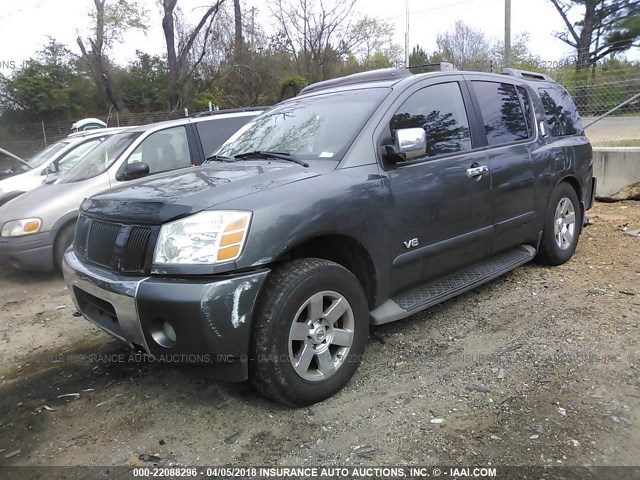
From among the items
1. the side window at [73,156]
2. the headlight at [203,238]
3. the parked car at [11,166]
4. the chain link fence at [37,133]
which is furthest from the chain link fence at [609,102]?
the chain link fence at [37,133]

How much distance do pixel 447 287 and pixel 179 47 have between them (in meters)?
24.8

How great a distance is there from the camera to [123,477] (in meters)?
2.37

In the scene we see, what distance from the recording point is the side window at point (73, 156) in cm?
835

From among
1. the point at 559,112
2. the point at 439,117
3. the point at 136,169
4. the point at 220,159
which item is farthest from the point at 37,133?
the point at 439,117

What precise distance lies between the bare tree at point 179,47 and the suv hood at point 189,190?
2236cm

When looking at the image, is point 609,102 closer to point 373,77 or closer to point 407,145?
point 373,77

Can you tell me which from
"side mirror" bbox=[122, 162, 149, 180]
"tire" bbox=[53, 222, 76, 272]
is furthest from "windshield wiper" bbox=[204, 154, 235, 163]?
"tire" bbox=[53, 222, 76, 272]

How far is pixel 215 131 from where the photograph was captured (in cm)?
674

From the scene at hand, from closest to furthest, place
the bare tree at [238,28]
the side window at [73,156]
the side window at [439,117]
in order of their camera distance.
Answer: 1. the side window at [439,117]
2. the side window at [73,156]
3. the bare tree at [238,28]

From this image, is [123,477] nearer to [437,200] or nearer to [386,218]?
[386,218]

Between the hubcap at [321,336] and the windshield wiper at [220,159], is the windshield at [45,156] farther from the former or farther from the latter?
the hubcap at [321,336]

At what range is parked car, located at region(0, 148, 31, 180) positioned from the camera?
8531mm

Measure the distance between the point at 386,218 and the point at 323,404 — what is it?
120 cm

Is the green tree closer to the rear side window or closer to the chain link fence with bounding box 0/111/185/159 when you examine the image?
the chain link fence with bounding box 0/111/185/159
